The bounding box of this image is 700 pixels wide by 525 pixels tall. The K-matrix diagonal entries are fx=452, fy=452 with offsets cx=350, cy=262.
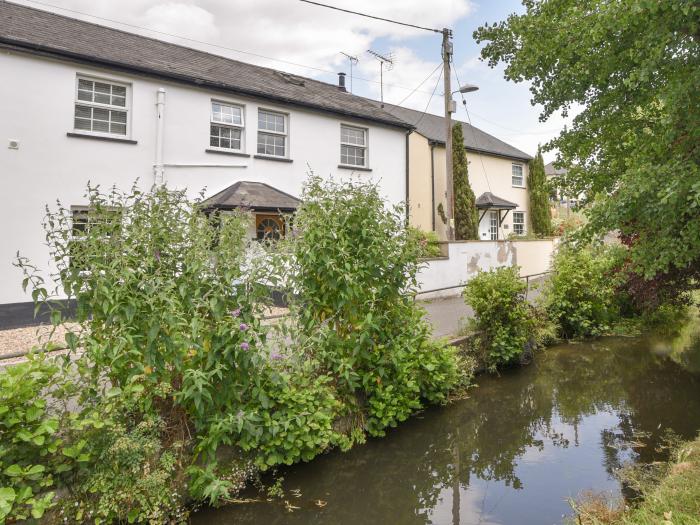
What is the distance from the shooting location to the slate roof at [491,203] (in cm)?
2116

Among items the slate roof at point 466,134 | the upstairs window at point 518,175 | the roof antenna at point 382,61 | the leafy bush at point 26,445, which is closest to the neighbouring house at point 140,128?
the leafy bush at point 26,445

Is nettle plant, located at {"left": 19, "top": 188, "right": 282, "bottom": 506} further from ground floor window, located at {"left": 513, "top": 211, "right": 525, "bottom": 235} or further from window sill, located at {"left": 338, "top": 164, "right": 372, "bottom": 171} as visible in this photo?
ground floor window, located at {"left": 513, "top": 211, "right": 525, "bottom": 235}

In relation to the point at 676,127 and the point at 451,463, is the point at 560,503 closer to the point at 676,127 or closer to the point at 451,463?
the point at 451,463

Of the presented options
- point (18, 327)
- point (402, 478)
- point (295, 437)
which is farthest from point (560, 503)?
point (18, 327)

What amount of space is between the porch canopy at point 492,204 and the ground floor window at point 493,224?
17cm

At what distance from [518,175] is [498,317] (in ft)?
60.2

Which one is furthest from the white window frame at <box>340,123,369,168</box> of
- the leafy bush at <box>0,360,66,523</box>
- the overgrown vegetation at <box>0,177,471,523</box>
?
the leafy bush at <box>0,360,66,523</box>

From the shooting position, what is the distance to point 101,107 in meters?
10.2

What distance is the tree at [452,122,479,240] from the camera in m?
19.5

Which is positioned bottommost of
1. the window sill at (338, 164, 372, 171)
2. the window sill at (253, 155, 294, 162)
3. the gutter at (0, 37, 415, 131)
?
the window sill at (253, 155, 294, 162)

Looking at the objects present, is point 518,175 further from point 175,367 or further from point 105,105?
point 175,367

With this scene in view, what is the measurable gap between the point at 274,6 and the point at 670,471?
11.6 meters

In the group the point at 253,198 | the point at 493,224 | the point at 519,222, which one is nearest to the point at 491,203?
the point at 493,224

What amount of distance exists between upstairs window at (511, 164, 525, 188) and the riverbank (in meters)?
21.2
